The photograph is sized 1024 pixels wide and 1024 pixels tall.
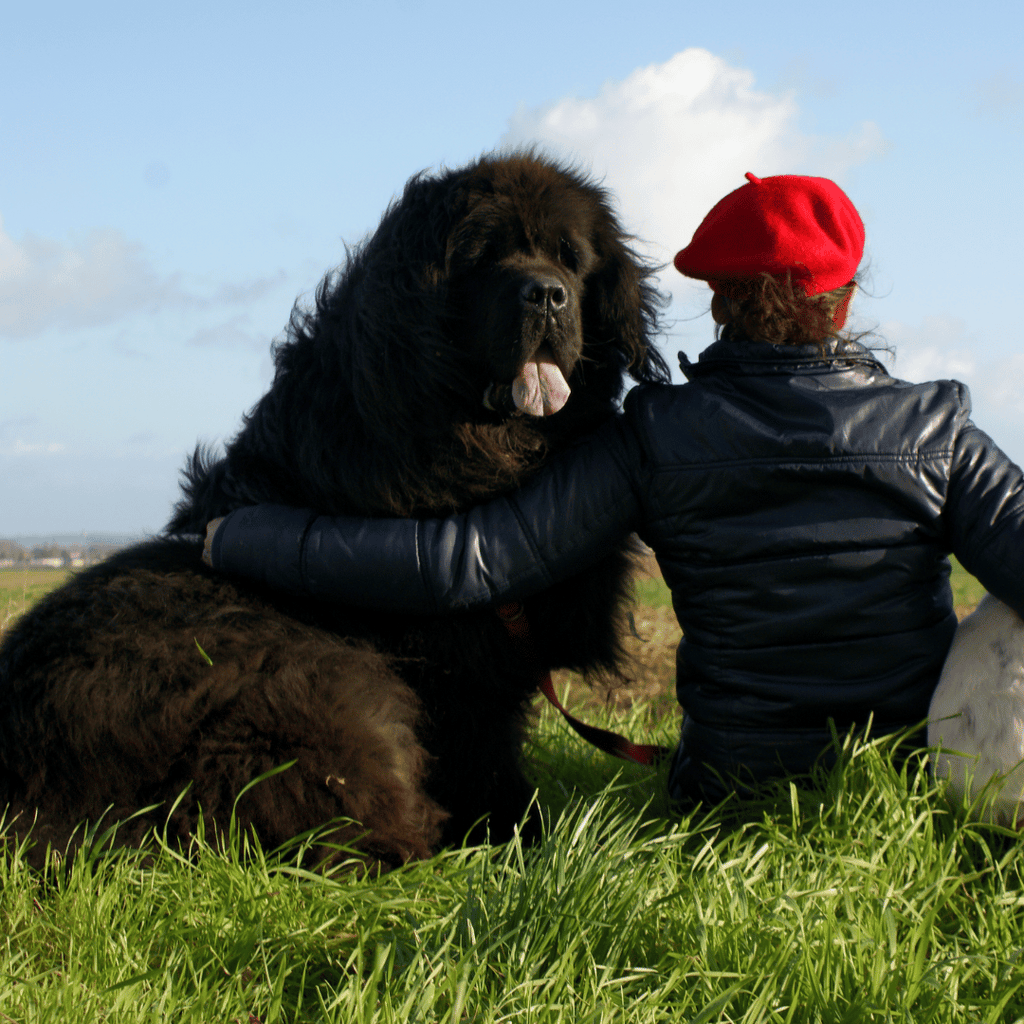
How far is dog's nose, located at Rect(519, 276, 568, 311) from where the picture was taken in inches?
94.5

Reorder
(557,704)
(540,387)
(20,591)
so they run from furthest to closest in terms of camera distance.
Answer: (20,591) → (557,704) → (540,387)

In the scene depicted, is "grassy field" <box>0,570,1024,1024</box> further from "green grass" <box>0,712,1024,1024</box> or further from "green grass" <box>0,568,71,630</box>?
"green grass" <box>0,568,71,630</box>

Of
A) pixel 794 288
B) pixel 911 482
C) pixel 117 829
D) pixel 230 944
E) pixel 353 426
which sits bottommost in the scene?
pixel 230 944

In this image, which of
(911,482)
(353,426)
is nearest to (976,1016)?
(911,482)

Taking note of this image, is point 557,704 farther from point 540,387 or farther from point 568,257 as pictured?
point 568,257

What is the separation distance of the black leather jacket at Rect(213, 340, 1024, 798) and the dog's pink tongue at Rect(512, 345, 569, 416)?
16cm

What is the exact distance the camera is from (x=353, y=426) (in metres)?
2.57

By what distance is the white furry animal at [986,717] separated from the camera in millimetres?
2018

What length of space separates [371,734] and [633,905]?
2.68 feet

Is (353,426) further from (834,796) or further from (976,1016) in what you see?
(976,1016)

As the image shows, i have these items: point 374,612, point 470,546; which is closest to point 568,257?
point 470,546

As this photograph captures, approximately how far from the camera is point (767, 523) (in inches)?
88.2

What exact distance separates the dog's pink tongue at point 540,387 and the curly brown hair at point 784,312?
0.51m

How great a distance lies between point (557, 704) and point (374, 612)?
1.99ft
